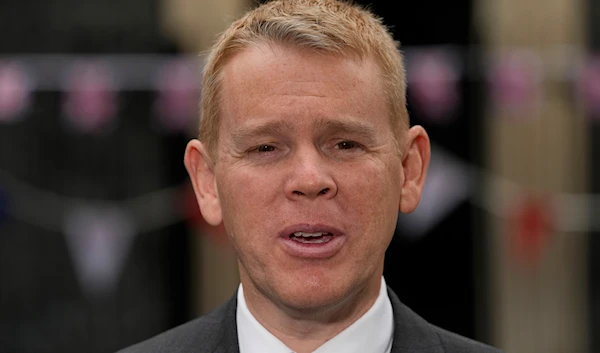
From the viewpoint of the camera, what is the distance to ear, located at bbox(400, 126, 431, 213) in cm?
202

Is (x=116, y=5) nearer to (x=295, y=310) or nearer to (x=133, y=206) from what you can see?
(x=133, y=206)

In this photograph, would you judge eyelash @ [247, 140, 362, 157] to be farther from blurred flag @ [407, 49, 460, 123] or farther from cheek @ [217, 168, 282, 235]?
blurred flag @ [407, 49, 460, 123]

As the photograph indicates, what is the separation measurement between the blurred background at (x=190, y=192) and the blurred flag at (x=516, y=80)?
2.1 inches

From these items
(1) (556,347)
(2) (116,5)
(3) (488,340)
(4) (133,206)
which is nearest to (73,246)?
(4) (133,206)

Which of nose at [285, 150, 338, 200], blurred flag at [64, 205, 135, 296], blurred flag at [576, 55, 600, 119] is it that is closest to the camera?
nose at [285, 150, 338, 200]

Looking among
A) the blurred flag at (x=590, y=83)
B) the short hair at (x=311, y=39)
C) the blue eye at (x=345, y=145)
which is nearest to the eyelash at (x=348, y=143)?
the blue eye at (x=345, y=145)

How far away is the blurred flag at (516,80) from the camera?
197 inches

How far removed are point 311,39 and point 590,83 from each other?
11.1 ft

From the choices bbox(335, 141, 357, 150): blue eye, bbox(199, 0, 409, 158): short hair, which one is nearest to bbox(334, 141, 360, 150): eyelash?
bbox(335, 141, 357, 150): blue eye

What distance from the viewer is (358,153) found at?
6.18 feet

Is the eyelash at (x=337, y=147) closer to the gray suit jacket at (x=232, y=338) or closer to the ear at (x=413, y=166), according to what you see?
Result: the ear at (x=413, y=166)

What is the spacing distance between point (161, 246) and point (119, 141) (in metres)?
0.58

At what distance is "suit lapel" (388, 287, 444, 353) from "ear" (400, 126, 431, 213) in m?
0.20

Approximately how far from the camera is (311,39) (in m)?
1.86
